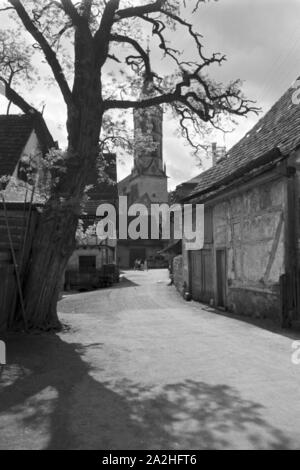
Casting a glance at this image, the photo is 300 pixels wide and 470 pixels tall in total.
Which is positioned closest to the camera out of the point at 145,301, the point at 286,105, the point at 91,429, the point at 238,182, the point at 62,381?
the point at 91,429

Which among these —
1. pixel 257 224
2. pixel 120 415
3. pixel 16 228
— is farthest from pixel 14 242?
pixel 257 224

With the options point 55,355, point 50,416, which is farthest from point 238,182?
point 50,416

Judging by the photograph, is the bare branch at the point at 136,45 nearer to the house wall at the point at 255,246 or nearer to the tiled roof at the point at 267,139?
the tiled roof at the point at 267,139

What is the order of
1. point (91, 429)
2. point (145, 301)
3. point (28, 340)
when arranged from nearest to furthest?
point (91, 429) → point (28, 340) → point (145, 301)

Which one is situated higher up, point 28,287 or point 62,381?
point 28,287

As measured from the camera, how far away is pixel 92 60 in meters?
11.0

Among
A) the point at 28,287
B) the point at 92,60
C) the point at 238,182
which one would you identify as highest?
the point at 92,60

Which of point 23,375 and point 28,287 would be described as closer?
point 23,375

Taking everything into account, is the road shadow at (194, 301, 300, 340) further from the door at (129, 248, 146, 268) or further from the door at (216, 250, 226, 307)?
the door at (129, 248, 146, 268)

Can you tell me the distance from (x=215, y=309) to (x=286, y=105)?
695 centimetres

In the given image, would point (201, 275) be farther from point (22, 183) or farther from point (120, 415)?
point (120, 415)

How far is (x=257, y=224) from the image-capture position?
13273mm

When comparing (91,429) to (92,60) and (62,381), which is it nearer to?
(62,381)

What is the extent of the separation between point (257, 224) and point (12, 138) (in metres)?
9.57
